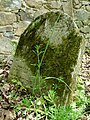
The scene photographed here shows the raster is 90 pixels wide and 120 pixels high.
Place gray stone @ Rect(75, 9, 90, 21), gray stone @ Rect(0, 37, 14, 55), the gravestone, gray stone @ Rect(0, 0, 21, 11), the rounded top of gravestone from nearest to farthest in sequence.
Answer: the gravestone < the rounded top of gravestone < gray stone @ Rect(0, 0, 21, 11) < gray stone @ Rect(0, 37, 14, 55) < gray stone @ Rect(75, 9, 90, 21)

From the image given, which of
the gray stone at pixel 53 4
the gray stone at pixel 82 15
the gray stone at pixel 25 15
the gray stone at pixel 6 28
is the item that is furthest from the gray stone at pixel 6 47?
the gray stone at pixel 82 15

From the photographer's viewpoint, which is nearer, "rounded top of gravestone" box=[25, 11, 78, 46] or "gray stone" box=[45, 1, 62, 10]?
"rounded top of gravestone" box=[25, 11, 78, 46]

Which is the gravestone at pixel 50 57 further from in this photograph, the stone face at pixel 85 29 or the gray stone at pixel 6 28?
the stone face at pixel 85 29

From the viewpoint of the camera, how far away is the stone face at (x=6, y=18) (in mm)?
4156

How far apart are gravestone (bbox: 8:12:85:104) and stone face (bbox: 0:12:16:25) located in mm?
1096

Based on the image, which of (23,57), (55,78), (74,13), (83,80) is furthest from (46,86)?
(74,13)

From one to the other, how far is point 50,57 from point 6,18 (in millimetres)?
1419

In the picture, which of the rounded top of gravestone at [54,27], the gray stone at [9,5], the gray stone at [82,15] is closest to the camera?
the rounded top of gravestone at [54,27]

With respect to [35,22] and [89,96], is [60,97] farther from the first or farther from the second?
[35,22]

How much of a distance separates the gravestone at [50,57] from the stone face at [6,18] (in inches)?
43.1

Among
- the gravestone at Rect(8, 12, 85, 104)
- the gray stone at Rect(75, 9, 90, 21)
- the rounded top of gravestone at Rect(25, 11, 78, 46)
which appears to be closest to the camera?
the gravestone at Rect(8, 12, 85, 104)

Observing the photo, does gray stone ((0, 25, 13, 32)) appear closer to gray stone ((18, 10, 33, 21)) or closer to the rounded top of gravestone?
gray stone ((18, 10, 33, 21))

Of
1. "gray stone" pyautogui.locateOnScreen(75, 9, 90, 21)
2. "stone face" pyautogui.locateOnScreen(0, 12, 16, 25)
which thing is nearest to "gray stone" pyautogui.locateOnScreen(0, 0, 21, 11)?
"stone face" pyautogui.locateOnScreen(0, 12, 16, 25)

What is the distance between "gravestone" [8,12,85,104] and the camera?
282 cm
